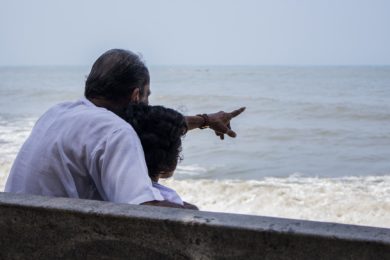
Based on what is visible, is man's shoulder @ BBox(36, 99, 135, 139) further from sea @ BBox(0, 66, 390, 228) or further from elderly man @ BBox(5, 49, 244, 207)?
sea @ BBox(0, 66, 390, 228)

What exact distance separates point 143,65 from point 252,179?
754 centimetres

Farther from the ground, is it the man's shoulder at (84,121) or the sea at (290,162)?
the man's shoulder at (84,121)

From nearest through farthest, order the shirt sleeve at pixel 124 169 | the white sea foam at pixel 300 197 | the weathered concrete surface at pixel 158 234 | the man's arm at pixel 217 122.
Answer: the weathered concrete surface at pixel 158 234, the shirt sleeve at pixel 124 169, the man's arm at pixel 217 122, the white sea foam at pixel 300 197

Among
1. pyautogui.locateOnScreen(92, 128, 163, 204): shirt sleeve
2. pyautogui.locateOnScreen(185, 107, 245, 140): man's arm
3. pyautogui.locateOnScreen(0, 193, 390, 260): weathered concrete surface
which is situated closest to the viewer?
pyautogui.locateOnScreen(0, 193, 390, 260): weathered concrete surface

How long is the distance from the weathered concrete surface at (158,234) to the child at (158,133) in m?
0.33

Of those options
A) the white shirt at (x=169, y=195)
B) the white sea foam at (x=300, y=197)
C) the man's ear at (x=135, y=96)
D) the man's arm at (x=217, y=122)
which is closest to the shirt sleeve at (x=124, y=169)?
the white shirt at (x=169, y=195)

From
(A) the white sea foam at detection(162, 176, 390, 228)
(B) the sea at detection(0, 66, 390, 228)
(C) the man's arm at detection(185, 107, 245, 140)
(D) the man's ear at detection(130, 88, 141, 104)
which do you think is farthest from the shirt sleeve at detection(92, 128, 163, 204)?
(A) the white sea foam at detection(162, 176, 390, 228)

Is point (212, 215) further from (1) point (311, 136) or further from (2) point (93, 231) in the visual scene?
(1) point (311, 136)

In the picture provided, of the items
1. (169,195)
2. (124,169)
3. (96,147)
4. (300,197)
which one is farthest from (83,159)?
(300,197)

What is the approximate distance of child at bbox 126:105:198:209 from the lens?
6.57 ft

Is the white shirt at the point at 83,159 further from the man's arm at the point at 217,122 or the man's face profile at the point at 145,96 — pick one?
the man's arm at the point at 217,122

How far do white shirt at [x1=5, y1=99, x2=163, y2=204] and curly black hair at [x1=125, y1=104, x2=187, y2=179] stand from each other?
0.43ft

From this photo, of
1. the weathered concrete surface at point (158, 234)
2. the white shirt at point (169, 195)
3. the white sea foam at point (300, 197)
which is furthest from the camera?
the white sea foam at point (300, 197)

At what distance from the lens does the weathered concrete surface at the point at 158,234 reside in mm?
1444
